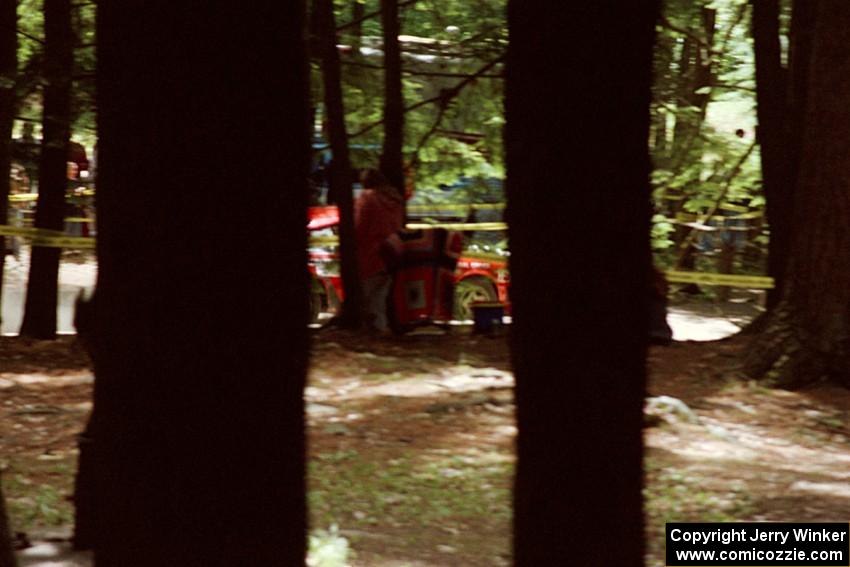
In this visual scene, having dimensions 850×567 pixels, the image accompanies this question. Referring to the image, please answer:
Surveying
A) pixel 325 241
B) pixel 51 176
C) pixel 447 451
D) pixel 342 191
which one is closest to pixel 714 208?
pixel 325 241

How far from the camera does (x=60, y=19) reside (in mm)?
14602

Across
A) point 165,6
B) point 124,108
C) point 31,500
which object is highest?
point 165,6

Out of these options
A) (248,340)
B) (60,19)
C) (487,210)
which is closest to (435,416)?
(60,19)

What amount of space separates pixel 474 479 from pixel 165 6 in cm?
623

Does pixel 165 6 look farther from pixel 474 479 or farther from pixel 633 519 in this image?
pixel 474 479

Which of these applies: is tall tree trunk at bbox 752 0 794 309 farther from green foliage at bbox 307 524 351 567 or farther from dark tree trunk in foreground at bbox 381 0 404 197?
Answer: green foliage at bbox 307 524 351 567

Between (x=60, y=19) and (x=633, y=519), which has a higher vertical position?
(x=60, y=19)

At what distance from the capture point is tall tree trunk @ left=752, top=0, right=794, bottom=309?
1429 centimetres

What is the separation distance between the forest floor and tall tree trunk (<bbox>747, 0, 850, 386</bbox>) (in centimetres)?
30

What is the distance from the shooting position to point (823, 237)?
1168cm

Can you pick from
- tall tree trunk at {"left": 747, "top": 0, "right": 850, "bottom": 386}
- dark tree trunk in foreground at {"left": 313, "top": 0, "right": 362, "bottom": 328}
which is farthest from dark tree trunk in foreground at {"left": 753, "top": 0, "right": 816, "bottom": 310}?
dark tree trunk in foreground at {"left": 313, "top": 0, "right": 362, "bottom": 328}

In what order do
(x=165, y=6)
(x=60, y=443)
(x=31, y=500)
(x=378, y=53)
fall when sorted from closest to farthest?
(x=165, y=6)
(x=31, y=500)
(x=60, y=443)
(x=378, y=53)

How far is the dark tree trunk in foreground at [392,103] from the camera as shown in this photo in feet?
55.4

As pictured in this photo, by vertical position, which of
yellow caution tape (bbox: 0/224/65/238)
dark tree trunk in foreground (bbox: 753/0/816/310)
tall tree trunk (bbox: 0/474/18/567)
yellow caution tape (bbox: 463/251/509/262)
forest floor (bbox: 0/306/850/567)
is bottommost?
forest floor (bbox: 0/306/850/567)
